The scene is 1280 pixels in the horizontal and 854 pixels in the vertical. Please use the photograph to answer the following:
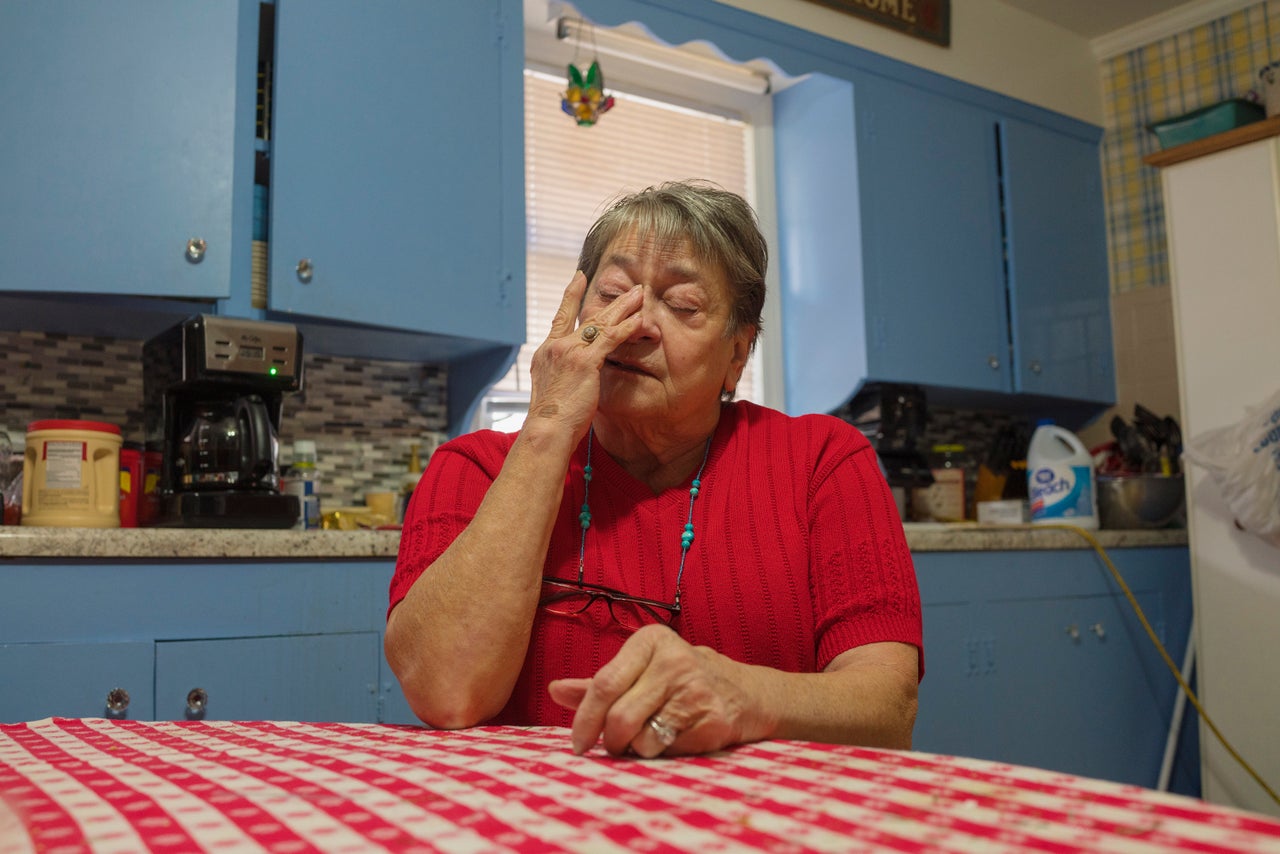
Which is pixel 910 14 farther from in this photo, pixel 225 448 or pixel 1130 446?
pixel 225 448

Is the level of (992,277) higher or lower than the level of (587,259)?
higher

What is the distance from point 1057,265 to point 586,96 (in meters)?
1.80

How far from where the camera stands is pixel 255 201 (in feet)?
7.38

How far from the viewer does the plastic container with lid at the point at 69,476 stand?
6.21ft

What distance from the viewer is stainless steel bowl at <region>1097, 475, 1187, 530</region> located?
319 centimetres

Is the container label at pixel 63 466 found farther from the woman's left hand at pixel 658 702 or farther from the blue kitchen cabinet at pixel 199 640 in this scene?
the woman's left hand at pixel 658 702

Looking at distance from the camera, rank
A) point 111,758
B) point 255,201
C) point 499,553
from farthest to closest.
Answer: point 255,201
point 499,553
point 111,758

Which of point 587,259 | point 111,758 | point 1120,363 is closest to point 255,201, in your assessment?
point 587,259

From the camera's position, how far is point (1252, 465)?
2.60 m

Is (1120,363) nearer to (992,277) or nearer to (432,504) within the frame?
(992,277)

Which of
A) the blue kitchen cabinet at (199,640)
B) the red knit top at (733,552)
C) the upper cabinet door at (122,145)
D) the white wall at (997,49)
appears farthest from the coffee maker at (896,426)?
the red knit top at (733,552)

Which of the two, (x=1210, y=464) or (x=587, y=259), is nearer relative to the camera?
(x=587, y=259)

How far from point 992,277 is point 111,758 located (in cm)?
322

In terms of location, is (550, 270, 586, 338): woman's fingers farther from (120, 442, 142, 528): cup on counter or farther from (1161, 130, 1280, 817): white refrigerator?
(1161, 130, 1280, 817): white refrigerator
